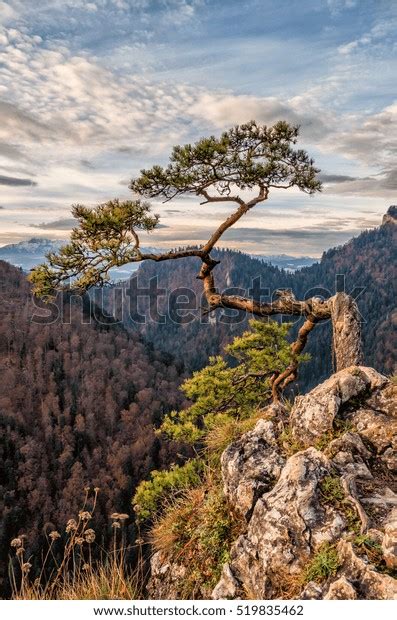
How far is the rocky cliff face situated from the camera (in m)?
4.80

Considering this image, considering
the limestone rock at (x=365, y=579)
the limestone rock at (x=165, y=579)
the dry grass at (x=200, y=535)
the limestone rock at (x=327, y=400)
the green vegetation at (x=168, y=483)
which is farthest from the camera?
the green vegetation at (x=168, y=483)

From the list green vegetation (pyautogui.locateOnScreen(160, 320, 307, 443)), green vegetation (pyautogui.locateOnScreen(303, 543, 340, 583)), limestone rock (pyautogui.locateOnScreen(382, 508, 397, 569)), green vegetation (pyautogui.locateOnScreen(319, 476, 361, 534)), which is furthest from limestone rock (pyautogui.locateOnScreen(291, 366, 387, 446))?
green vegetation (pyautogui.locateOnScreen(160, 320, 307, 443))

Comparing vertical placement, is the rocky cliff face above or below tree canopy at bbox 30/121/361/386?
below

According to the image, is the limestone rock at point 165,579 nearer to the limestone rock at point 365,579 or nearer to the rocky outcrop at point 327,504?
the rocky outcrop at point 327,504

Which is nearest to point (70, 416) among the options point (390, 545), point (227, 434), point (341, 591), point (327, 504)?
point (227, 434)

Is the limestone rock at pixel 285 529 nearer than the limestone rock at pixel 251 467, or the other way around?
the limestone rock at pixel 285 529

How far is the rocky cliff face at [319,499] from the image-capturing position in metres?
4.80

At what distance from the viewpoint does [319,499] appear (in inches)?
224

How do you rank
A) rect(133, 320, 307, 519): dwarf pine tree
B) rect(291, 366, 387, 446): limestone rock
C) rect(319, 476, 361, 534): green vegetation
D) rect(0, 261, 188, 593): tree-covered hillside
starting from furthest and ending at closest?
rect(0, 261, 188, 593): tree-covered hillside < rect(133, 320, 307, 519): dwarf pine tree < rect(291, 366, 387, 446): limestone rock < rect(319, 476, 361, 534): green vegetation

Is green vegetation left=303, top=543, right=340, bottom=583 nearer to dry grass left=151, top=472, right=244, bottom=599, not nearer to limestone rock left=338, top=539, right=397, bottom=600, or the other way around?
limestone rock left=338, top=539, right=397, bottom=600

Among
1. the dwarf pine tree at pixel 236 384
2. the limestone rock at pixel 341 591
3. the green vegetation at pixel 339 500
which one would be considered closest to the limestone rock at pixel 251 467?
the green vegetation at pixel 339 500

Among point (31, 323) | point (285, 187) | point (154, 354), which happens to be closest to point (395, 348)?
point (154, 354)

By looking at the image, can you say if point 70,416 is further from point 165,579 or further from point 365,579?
point 365,579
